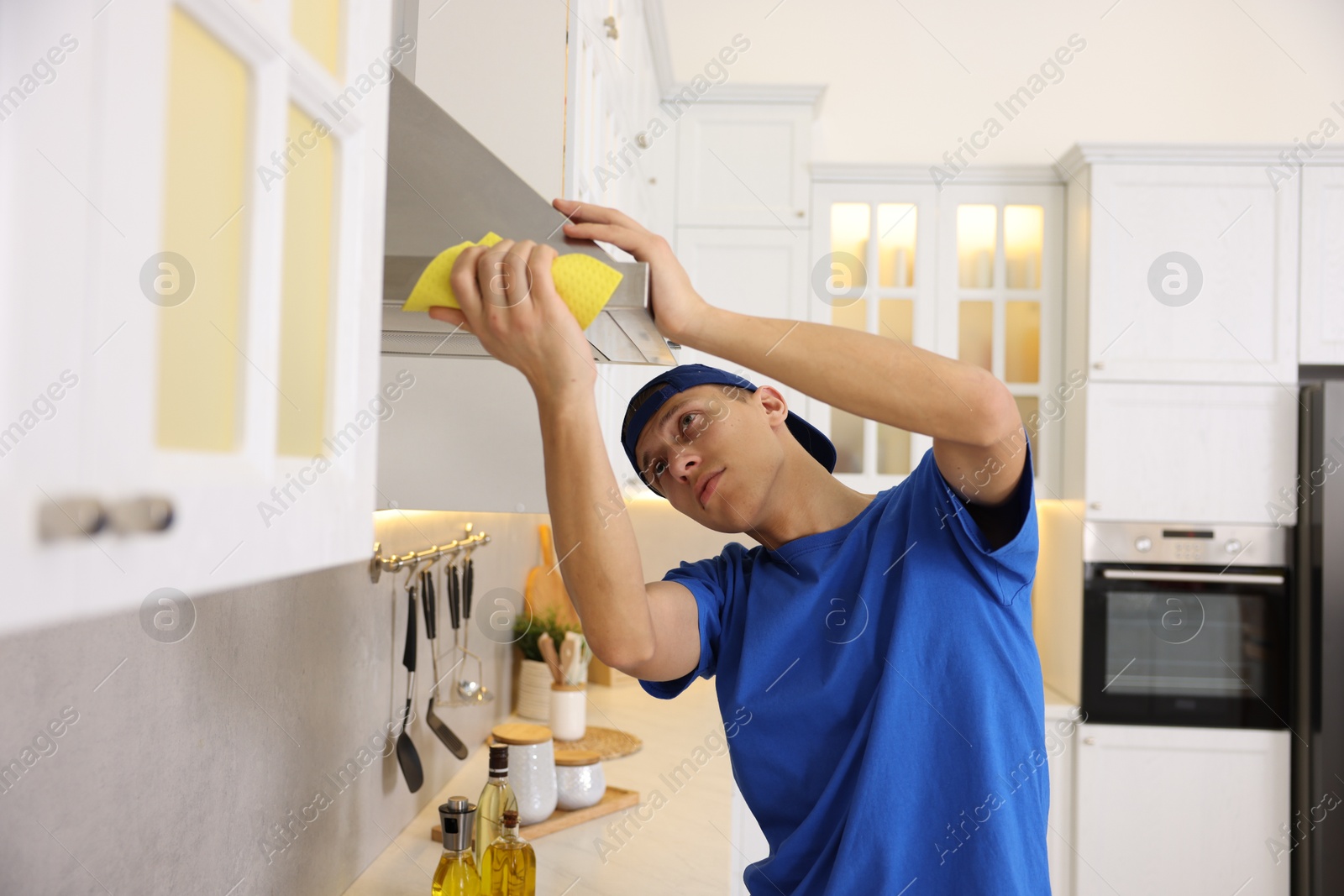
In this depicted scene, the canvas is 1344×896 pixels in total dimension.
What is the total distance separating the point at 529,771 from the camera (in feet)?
4.72

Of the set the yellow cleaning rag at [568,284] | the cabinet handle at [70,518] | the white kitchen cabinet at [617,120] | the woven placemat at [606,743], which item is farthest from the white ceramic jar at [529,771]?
the cabinet handle at [70,518]

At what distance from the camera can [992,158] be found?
2.87 meters

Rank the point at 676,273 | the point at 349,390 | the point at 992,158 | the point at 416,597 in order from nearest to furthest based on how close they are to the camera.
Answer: the point at 349,390 < the point at 676,273 < the point at 416,597 < the point at 992,158

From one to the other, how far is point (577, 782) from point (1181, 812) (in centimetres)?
170

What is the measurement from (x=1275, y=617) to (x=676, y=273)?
2275mm

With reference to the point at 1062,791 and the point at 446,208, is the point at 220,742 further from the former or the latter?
the point at 1062,791

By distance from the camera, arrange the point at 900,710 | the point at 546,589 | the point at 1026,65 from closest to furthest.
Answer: the point at 900,710 → the point at 546,589 → the point at 1026,65

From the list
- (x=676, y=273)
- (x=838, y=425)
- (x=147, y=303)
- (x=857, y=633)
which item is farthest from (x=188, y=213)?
(x=838, y=425)

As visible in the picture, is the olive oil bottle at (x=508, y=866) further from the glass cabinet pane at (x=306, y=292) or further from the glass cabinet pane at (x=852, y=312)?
the glass cabinet pane at (x=852, y=312)

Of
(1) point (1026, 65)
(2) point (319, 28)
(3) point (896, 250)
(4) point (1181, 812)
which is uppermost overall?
(1) point (1026, 65)

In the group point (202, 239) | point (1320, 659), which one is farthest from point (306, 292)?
point (1320, 659)

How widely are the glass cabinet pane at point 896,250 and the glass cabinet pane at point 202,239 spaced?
247 cm

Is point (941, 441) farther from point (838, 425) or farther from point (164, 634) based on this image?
point (838, 425)

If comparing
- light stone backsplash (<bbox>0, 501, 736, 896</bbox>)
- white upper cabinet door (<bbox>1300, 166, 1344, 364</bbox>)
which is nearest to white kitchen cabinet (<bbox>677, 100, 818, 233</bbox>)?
white upper cabinet door (<bbox>1300, 166, 1344, 364</bbox>)
